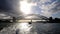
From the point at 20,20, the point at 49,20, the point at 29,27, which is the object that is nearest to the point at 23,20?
the point at 20,20

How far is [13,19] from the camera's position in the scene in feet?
365

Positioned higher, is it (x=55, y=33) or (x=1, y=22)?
(x=1, y=22)

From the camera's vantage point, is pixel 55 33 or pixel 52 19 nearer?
pixel 52 19

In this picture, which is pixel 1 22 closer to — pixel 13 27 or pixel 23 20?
pixel 23 20

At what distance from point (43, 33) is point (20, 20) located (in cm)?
2062

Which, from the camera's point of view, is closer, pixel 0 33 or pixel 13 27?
pixel 0 33

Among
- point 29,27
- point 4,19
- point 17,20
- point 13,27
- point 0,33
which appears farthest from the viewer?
point 29,27

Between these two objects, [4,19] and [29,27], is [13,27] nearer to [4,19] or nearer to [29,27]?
[29,27]

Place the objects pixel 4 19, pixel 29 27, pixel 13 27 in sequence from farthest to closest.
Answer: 1. pixel 29 27
2. pixel 13 27
3. pixel 4 19

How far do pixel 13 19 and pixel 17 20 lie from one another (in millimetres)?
7779

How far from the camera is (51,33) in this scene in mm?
130250

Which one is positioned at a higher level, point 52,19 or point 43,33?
point 52,19

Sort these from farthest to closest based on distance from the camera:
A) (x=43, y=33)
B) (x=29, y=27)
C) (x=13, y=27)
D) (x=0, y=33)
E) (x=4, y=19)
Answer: (x=29, y=27) → (x=13, y=27) → (x=43, y=33) → (x=4, y=19) → (x=0, y=33)

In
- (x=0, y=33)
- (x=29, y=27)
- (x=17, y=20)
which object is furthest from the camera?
(x=29, y=27)
